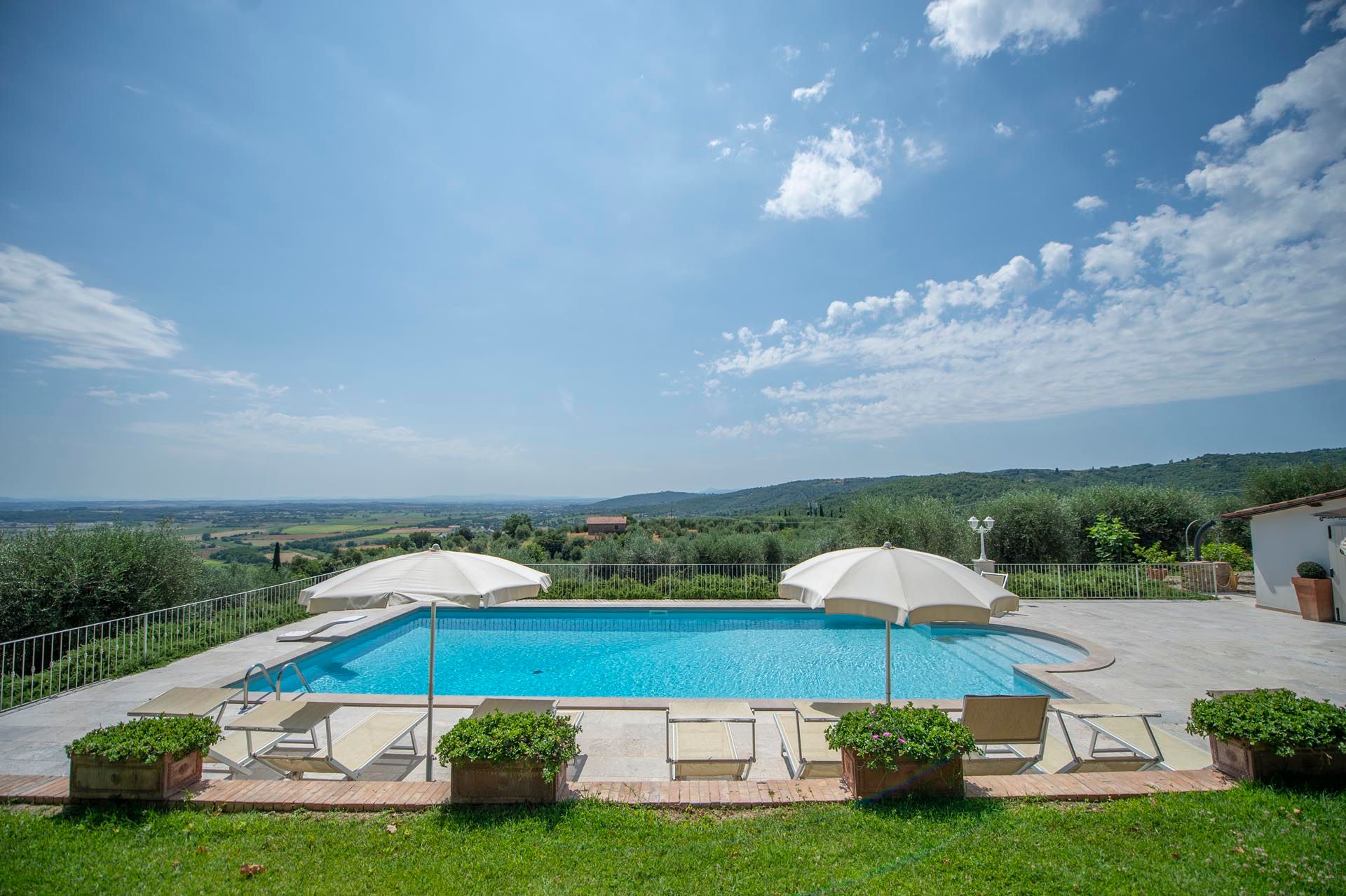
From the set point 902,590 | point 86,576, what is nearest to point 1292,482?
point 902,590

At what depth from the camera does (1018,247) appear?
15062 millimetres

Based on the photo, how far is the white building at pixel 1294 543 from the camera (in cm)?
1166

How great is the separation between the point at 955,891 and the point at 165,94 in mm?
14810

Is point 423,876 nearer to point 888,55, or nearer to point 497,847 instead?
point 497,847

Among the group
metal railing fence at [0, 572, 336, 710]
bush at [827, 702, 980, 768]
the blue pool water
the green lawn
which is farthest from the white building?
metal railing fence at [0, 572, 336, 710]

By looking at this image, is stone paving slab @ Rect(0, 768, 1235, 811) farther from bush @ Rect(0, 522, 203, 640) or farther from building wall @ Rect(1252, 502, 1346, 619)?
building wall @ Rect(1252, 502, 1346, 619)

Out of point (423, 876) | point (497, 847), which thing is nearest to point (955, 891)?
point (497, 847)

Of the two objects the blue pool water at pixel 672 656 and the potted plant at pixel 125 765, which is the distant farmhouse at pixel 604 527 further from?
the potted plant at pixel 125 765

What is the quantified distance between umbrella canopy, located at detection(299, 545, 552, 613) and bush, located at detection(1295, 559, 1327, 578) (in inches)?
640

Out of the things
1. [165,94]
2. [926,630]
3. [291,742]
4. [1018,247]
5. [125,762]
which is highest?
[165,94]

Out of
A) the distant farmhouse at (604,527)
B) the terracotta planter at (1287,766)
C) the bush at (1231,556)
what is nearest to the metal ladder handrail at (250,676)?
the terracotta planter at (1287,766)

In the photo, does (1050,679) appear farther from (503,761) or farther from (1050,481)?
(1050,481)

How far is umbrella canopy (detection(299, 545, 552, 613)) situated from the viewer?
4426 millimetres

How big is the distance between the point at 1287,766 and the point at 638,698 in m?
6.51
